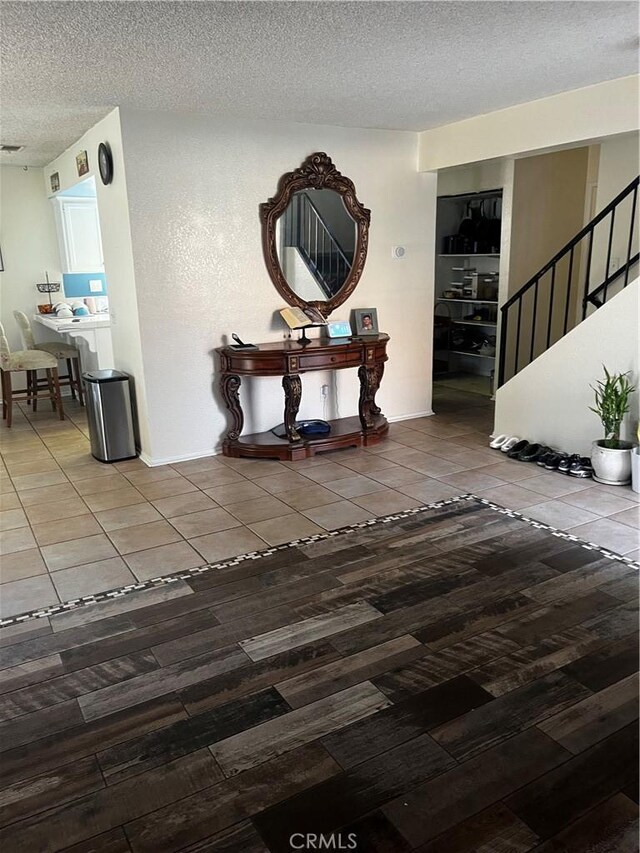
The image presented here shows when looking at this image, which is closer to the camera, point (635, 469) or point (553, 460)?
point (635, 469)

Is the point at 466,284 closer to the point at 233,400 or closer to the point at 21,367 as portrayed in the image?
the point at 233,400

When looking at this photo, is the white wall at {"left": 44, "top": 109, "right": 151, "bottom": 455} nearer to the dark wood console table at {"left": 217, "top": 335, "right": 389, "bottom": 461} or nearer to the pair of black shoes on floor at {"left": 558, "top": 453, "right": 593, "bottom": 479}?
the dark wood console table at {"left": 217, "top": 335, "right": 389, "bottom": 461}

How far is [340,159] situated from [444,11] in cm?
251

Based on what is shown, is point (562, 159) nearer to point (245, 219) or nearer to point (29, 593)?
point (245, 219)

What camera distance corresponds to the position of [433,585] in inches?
117

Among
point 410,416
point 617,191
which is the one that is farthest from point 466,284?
point 410,416

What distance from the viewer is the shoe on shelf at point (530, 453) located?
4.67 m

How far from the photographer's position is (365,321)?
5461mm

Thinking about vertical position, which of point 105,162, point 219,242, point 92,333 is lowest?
point 92,333

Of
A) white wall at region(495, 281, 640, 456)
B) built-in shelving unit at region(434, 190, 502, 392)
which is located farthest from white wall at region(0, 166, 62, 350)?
white wall at region(495, 281, 640, 456)

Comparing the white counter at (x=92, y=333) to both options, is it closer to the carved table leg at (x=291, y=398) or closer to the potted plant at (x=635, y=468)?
the carved table leg at (x=291, y=398)

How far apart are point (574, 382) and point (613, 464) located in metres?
0.72

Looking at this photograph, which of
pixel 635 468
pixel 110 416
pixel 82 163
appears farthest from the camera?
pixel 82 163

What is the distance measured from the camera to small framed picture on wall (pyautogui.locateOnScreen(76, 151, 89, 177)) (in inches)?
205
